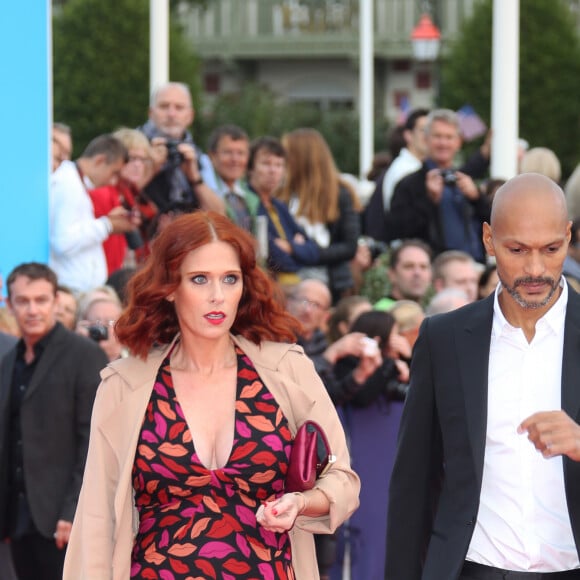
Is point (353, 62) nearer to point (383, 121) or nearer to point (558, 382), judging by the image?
point (383, 121)

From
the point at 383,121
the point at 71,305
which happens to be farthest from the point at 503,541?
the point at 383,121

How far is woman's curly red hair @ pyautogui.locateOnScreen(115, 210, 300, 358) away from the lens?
4.98 m

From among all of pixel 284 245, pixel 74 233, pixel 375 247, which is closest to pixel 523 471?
pixel 74 233

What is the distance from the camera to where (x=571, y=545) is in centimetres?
450

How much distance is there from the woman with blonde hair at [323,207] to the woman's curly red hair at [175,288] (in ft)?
19.0

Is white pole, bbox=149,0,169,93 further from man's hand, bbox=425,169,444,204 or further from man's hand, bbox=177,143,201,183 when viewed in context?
man's hand, bbox=425,169,444,204

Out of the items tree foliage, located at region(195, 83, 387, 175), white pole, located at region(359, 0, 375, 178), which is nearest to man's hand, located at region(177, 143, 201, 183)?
white pole, located at region(359, 0, 375, 178)

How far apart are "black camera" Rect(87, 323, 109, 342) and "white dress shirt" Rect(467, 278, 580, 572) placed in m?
3.95

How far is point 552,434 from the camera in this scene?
4082mm

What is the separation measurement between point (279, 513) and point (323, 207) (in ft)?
22.1

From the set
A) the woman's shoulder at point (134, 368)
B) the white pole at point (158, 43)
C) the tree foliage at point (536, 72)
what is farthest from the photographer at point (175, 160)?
the tree foliage at point (536, 72)

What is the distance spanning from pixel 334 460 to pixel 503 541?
63 centimetres

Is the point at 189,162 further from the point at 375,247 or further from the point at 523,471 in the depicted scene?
the point at 523,471

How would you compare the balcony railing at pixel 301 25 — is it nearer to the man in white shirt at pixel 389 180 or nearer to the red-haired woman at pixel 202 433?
the man in white shirt at pixel 389 180
